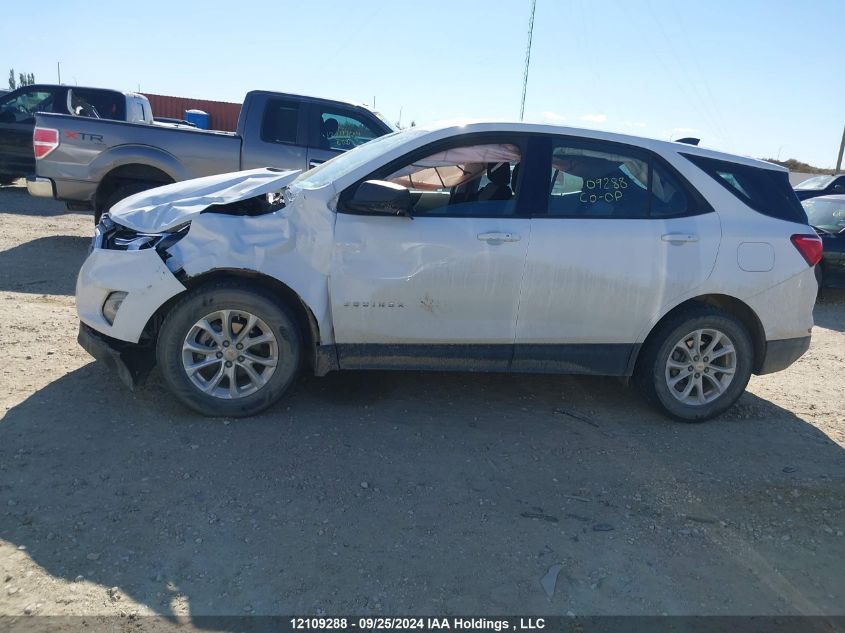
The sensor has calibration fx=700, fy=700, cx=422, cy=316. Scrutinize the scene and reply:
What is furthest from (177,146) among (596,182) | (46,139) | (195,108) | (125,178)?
(195,108)

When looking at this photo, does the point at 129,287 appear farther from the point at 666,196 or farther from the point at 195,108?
the point at 195,108

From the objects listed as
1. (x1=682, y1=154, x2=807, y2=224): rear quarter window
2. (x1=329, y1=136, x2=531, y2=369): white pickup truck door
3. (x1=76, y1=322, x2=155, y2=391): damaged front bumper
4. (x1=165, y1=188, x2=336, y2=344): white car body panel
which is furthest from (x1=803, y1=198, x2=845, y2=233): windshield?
(x1=76, y1=322, x2=155, y2=391): damaged front bumper

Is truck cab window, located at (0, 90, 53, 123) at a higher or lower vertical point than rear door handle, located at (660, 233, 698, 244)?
higher

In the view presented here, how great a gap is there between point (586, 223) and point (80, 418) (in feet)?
10.7

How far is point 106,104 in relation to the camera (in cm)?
1165

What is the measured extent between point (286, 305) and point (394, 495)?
1.36 metres

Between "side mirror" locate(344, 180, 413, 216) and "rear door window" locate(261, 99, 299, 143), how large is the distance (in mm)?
4722

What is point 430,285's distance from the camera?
13.9 ft

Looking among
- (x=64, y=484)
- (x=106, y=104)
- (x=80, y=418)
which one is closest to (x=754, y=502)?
(x=64, y=484)

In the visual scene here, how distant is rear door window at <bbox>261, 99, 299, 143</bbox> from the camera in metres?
8.46

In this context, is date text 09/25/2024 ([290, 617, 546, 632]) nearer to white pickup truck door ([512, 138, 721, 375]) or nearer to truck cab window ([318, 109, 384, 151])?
white pickup truck door ([512, 138, 721, 375])

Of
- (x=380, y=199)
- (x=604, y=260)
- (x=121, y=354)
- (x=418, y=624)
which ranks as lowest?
(x=418, y=624)

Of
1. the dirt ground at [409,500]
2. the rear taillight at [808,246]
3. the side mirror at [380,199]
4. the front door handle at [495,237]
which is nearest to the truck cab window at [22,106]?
the dirt ground at [409,500]

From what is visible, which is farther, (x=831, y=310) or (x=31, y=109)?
(x=31, y=109)
